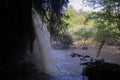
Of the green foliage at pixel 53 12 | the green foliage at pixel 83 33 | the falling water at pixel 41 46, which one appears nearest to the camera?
the green foliage at pixel 53 12

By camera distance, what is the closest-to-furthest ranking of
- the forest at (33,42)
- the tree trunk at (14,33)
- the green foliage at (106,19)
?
the forest at (33,42) → the tree trunk at (14,33) → the green foliage at (106,19)

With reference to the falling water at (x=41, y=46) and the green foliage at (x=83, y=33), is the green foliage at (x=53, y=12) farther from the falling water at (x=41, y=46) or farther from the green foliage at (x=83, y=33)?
the green foliage at (x=83, y=33)

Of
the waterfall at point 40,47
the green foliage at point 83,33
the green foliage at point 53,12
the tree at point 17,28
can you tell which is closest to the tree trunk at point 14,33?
the tree at point 17,28

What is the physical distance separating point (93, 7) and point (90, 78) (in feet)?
44.9

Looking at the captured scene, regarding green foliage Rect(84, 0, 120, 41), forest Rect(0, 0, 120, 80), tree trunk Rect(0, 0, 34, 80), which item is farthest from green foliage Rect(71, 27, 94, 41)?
tree trunk Rect(0, 0, 34, 80)

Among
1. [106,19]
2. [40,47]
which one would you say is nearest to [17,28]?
[40,47]

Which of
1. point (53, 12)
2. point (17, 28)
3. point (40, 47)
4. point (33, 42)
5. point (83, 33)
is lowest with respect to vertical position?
point (83, 33)

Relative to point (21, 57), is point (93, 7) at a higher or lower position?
higher

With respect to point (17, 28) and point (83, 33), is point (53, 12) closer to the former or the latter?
point (17, 28)

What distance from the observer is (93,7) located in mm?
18109

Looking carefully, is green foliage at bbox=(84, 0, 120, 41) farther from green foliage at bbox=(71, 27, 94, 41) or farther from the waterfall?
the waterfall

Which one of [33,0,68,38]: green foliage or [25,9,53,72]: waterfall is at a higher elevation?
[33,0,68,38]: green foliage

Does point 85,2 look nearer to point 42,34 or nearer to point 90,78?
point 42,34

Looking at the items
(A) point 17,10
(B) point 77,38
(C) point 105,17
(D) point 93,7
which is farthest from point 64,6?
(B) point 77,38
